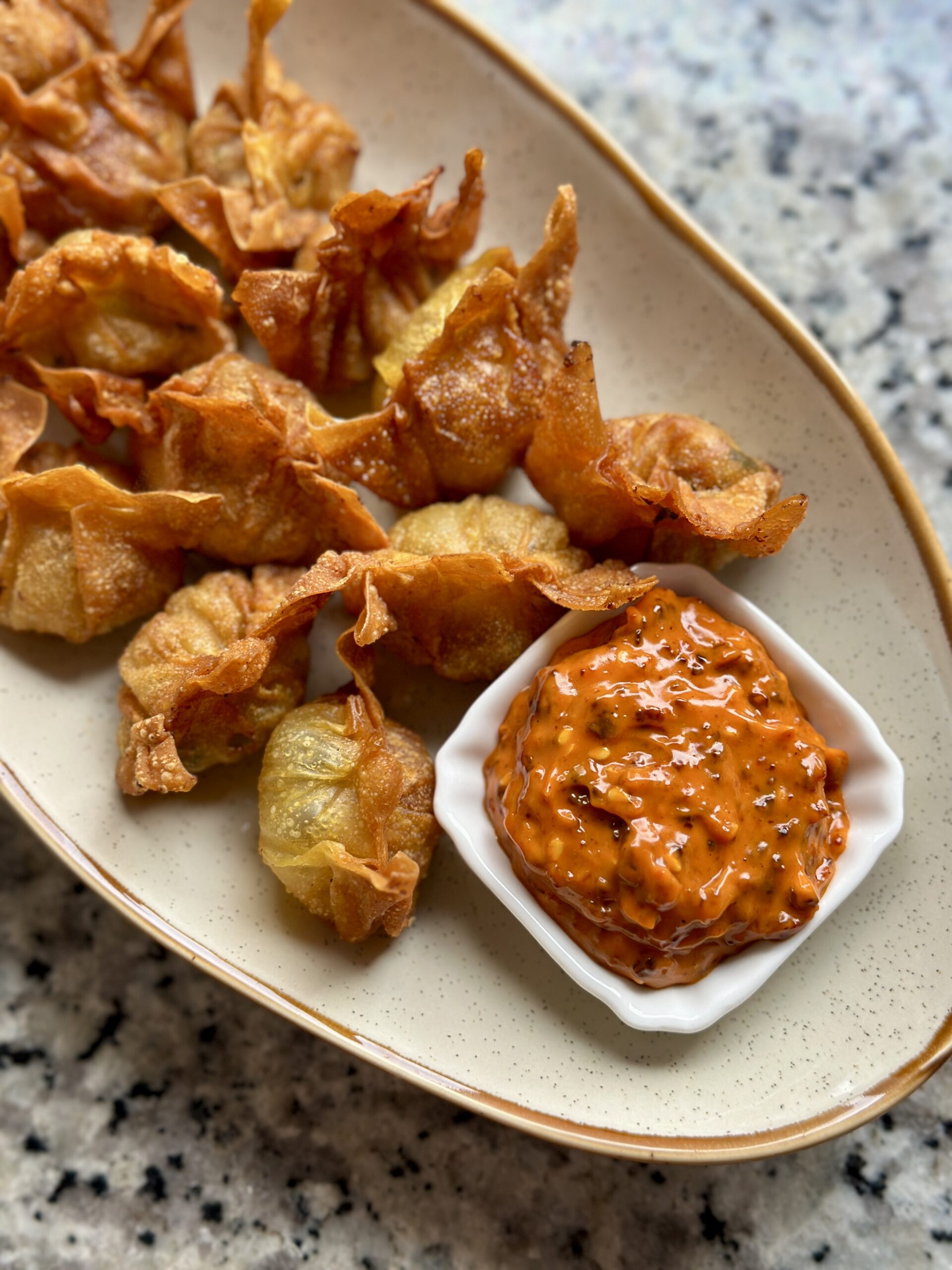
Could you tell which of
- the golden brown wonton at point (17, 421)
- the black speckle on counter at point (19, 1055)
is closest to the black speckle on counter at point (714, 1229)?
the black speckle on counter at point (19, 1055)

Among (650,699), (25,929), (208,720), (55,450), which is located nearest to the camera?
(650,699)

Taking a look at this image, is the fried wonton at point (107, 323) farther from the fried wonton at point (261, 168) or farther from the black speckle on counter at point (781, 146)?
the black speckle on counter at point (781, 146)

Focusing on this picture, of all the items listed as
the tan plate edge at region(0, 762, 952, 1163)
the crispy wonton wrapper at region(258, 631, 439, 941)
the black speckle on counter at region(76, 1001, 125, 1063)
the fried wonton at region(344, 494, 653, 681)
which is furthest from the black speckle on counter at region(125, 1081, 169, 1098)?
the fried wonton at region(344, 494, 653, 681)

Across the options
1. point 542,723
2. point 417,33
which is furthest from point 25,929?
point 417,33

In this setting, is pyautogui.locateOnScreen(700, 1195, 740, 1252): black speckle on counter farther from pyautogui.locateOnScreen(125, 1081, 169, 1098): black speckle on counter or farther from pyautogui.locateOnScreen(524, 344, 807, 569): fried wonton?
pyautogui.locateOnScreen(524, 344, 807, 569): fried wonton

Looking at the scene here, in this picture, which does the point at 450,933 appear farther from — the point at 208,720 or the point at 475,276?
the point at 475,276

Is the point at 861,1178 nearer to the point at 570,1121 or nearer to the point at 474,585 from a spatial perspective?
the point at 570,1121
